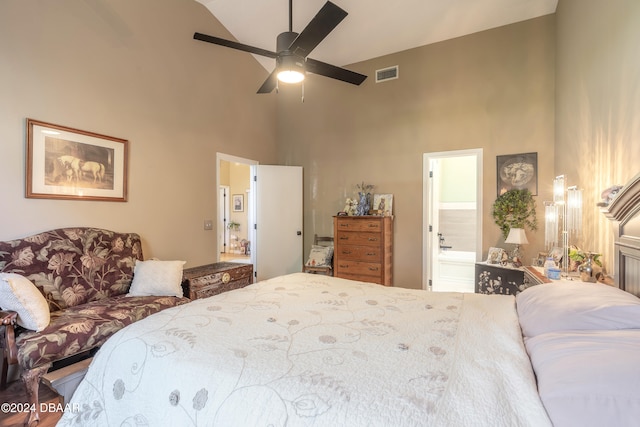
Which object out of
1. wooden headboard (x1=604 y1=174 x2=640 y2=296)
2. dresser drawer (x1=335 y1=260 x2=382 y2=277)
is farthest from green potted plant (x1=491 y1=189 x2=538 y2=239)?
wooden headboard (x1=604 y1=174 x2=640 y2=296)

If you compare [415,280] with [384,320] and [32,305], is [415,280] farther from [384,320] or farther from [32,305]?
[32,305]

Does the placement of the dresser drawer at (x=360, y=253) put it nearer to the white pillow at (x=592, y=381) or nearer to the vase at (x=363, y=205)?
the vase at (x=363, y=205)

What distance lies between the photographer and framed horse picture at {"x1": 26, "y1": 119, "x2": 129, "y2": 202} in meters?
2.53

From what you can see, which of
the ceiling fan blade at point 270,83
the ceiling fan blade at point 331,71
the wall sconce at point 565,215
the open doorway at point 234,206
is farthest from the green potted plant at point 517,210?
the open doorway at point 234,206

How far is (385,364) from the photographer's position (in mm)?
1066

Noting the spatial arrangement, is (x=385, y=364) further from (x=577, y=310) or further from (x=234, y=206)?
(x=234, y=206)

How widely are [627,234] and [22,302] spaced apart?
11.7ft

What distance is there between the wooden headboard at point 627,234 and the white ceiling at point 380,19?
3.02m

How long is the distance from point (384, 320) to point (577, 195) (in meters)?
1.91

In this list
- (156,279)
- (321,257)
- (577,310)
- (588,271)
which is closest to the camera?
(577,310)

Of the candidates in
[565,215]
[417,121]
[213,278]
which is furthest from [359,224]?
[565,215]

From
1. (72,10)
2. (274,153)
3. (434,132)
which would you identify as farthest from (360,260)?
(72,10)

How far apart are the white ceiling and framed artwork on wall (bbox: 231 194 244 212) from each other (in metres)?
4.95

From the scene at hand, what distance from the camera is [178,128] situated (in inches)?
145
